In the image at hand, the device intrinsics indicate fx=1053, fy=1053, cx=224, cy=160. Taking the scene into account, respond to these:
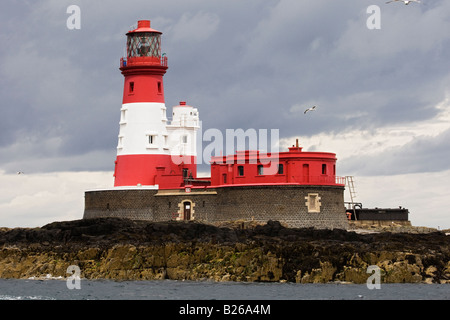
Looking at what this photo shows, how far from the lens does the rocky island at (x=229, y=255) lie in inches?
1460

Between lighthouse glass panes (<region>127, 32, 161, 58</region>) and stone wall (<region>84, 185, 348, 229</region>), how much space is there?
23.1 feet

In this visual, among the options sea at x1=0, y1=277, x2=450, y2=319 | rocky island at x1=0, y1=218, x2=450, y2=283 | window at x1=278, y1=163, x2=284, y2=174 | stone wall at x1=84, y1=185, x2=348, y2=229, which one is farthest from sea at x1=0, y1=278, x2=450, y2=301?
window at x1=278, y1=163, x2=284, y2=174

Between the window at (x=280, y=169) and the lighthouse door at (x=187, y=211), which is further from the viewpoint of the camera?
Result: the lighthouse door at (x=187, y=211)

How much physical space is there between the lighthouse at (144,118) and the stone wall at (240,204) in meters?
0.98

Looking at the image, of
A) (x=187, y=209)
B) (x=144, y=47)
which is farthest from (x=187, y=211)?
(x=144, y=47)

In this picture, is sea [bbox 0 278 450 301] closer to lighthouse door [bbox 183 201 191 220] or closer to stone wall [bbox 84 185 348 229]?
stone wall [bbox 84 185 348 229]

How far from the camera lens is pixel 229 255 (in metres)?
38.5

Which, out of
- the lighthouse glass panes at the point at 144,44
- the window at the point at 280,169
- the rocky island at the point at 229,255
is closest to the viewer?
the rocky island at the point at 229,255

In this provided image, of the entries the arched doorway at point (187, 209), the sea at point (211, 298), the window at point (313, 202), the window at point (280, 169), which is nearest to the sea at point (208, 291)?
the sea at point (211, 298)

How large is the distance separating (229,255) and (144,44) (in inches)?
719

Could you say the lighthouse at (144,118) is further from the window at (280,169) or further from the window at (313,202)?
the window at (313,202)

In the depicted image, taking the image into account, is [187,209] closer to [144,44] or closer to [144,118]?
[144,118]

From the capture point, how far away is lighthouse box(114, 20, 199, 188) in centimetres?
5366
